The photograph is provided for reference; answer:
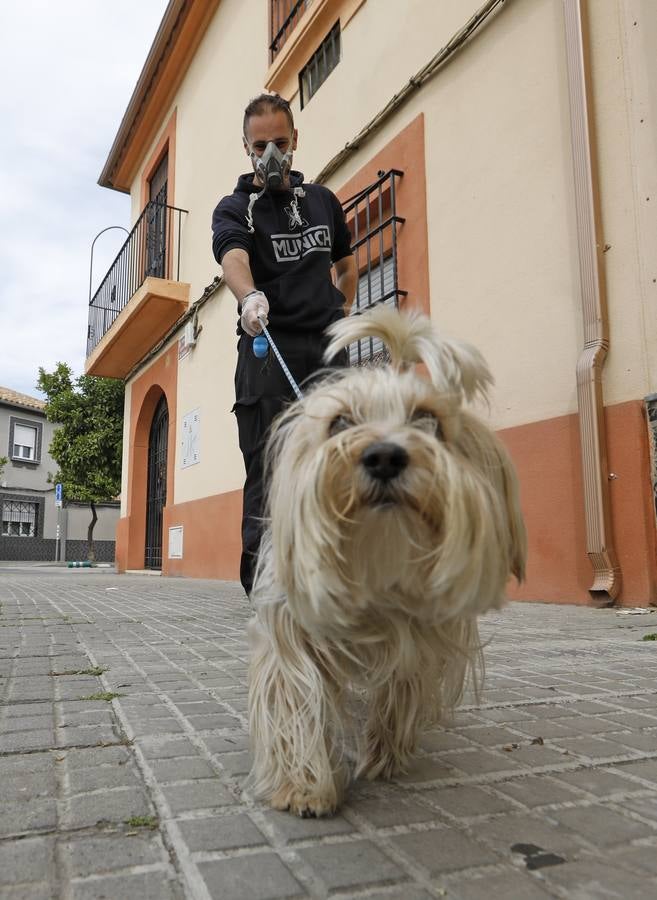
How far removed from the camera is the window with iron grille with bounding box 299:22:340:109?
9031 millimetres

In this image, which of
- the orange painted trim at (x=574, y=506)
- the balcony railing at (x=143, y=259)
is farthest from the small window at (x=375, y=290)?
the balcony railing at (x=143, y=259)

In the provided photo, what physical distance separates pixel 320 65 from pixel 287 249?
7.48 m

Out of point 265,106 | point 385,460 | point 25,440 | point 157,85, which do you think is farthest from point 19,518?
point 385,460

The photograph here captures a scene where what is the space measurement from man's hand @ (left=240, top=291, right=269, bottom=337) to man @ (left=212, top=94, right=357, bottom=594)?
20cm

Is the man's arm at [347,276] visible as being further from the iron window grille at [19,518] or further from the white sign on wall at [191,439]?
the iron window grille at [19,518]

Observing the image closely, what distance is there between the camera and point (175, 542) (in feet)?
43.6

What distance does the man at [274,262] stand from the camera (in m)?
2.97

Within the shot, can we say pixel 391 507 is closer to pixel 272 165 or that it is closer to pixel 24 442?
pixel 272 165

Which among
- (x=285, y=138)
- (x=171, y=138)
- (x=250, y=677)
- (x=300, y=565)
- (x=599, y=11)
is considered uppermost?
(x=171, y=138)

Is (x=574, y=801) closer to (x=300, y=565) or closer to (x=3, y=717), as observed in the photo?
(x=300, y=565)

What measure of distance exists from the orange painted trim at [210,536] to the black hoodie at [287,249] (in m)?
7.38

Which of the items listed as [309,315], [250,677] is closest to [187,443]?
[309,315]

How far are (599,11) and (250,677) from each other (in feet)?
18.1

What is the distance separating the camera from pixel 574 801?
1780mm
